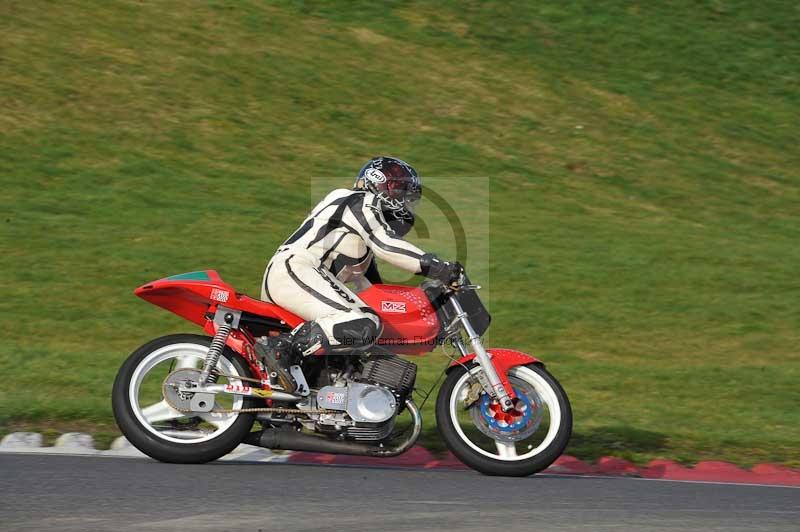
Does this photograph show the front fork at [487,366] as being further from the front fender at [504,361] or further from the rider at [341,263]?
the rider at [341,263]

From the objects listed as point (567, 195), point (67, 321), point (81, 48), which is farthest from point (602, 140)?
point (67, 321)

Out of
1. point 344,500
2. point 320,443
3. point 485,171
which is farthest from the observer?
point 485,171

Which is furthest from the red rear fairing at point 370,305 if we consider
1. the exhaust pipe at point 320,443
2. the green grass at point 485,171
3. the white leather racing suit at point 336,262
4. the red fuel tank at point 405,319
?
the green grass at point 485,171

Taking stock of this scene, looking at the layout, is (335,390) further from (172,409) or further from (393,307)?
(172,409)

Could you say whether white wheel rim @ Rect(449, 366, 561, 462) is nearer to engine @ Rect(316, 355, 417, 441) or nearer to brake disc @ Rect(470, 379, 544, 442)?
brake disc @ Rect(470, 379, 544, 442)

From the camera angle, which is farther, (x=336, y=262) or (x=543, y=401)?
(x=336, y=262)

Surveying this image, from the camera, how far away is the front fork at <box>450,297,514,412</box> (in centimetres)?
730

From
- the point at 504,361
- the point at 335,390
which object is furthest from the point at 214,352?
the point at 504,361

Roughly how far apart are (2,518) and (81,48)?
19160 mm

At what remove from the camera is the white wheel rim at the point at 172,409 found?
716 centimetres

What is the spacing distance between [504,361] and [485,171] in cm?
1353

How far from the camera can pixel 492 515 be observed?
6.00 m

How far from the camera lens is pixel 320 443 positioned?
7176mm

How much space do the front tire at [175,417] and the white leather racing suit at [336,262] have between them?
598mm
